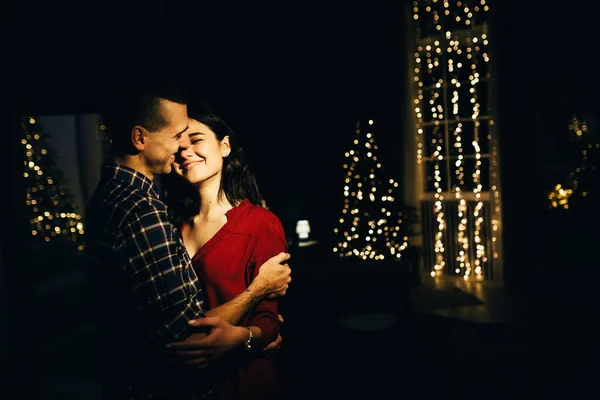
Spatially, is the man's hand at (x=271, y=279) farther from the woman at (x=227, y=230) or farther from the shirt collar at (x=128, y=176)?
the shirt collar at (x=128, y=176)

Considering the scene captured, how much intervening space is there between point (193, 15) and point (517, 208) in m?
4.29

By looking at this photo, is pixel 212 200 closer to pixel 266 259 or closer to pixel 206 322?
pixel 266 259

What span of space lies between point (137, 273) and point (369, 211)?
5.18 metres

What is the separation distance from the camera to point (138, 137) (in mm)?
1516

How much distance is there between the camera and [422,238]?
A: 6.94 m

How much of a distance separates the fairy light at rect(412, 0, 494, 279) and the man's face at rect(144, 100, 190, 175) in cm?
542

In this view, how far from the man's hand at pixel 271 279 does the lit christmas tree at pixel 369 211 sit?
15.1 ft

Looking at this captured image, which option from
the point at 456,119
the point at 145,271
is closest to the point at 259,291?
the point at 145,271

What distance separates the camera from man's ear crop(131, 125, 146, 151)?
4.94 feet

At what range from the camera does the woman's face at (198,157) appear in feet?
6.18

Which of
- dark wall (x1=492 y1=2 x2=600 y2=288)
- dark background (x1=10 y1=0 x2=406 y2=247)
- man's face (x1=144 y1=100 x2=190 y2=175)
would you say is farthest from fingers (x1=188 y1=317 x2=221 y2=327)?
dark wall (x1=492 y1=2 x2=600 y2=288)

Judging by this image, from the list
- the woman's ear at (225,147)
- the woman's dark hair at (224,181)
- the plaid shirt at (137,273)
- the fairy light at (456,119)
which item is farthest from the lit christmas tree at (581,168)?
the plaid shirt at (137,273)

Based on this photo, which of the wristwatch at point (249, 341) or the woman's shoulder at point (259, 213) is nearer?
the wristwatch at point (249, 341)

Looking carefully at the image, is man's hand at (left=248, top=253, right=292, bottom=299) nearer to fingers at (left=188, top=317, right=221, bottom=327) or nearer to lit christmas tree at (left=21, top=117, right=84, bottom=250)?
fingers at (left=188, top=317, right=221, bottom=327)
